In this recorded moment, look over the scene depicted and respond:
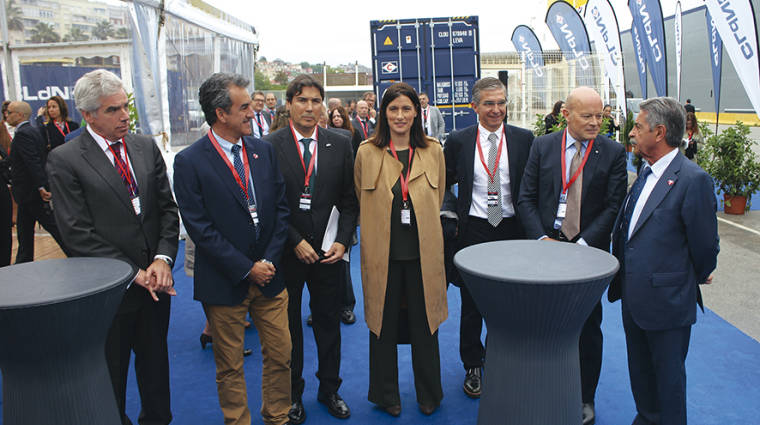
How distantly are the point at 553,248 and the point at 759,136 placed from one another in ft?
77.7

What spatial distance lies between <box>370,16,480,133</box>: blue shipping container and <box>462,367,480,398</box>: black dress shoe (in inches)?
277

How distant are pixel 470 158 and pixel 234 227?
4.78 ft

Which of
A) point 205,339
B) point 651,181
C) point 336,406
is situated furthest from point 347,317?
point 651,181

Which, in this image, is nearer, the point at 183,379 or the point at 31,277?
the point at 31,277

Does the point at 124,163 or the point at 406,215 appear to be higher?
the point at 124,163

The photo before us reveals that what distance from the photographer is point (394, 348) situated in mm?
3098

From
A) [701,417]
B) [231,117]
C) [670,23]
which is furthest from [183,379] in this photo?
[670,23]

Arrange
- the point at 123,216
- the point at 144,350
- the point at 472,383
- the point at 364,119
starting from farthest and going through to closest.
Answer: the point at 364,119 → the point at 472,383 → the point at 144,350 → the point at 123,216

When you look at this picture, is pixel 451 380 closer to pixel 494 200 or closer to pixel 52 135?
pixel 494 200

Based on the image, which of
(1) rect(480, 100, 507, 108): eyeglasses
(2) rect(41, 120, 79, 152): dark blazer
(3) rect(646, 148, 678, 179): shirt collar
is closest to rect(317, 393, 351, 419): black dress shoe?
(1) rect(480, 100, 507, 108): eyeglasses

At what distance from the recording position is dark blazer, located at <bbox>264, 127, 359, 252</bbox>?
2.91 meters

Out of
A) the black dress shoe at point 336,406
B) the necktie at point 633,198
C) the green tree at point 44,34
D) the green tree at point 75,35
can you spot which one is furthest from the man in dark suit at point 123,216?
the green tree at point 44,34

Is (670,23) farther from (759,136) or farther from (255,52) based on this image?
(255,52)

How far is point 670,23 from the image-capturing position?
28.3 meters
